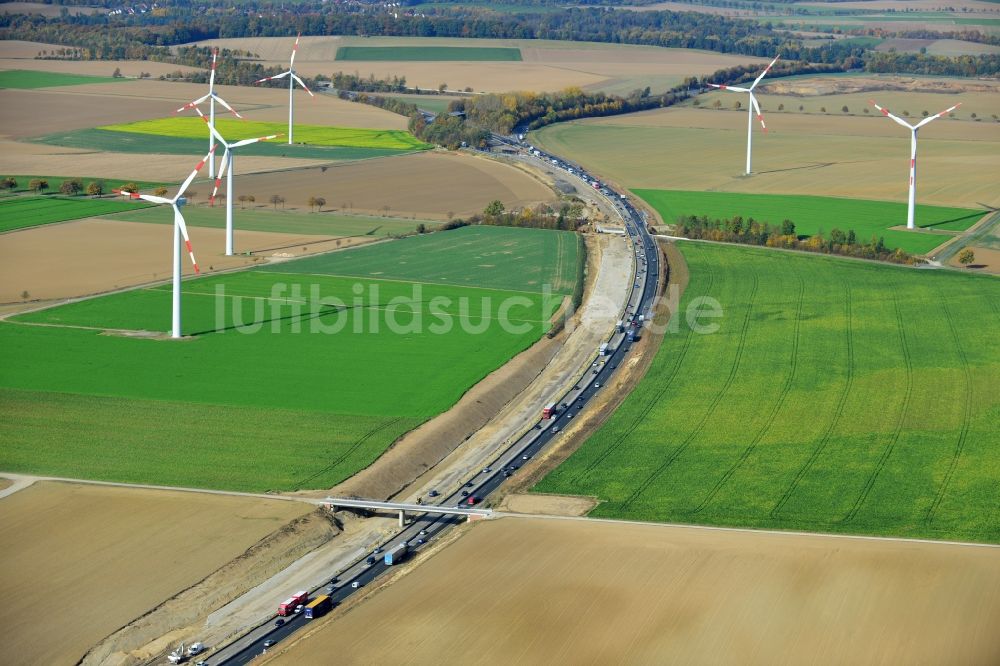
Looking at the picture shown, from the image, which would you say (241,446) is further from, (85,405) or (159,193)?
(159,193)

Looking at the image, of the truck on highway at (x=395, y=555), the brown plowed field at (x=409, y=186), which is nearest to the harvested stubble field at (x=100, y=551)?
the truck on highway at (x=395, y=555)

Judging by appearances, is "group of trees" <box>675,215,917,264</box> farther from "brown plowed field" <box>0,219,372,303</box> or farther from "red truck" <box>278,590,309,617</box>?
"red truck" <box>278,590,309,617</box>

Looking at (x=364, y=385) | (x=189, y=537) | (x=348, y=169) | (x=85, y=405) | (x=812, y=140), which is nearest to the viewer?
(x=189, y=537)

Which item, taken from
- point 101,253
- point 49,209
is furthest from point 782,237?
point 49,209

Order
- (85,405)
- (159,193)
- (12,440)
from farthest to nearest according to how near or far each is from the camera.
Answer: (159,193) < (85,405) < (12,440)

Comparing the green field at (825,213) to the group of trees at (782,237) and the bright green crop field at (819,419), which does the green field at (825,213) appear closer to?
the group of trees at (782,237)

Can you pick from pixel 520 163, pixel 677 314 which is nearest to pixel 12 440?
pixel 677 314
